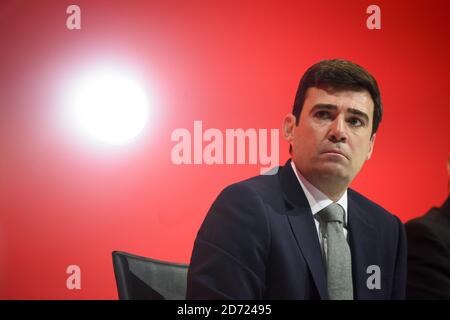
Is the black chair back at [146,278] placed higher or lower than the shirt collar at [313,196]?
lower

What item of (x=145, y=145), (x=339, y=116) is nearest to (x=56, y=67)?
(x=145, y=145)

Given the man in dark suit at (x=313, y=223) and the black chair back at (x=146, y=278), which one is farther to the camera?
the black chair back at (x=146, y=278)

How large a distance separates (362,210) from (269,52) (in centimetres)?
82

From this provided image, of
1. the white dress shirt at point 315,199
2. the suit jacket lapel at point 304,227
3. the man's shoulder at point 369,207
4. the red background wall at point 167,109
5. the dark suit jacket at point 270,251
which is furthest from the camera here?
the red background wall at point 167,109

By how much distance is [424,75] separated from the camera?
254 cm

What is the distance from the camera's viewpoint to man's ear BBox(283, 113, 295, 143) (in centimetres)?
223

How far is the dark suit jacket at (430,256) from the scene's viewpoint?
191 cm

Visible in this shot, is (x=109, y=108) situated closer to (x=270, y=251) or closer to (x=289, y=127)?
(x=289, y=127)

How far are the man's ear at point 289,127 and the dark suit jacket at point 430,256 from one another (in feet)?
1.87

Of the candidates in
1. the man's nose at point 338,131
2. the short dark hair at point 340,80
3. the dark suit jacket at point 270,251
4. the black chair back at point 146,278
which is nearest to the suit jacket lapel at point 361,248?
the dark suit jacket at point 270,251

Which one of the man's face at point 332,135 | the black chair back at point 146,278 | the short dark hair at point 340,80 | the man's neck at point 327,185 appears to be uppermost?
the short dark hair at point 340,80

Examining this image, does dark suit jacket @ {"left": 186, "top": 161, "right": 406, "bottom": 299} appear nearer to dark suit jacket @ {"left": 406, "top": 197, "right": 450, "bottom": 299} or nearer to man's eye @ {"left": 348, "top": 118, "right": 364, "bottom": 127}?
dark suit jacket @ {"left": 406, "top": 197, "right": 450, "bottom": 299}

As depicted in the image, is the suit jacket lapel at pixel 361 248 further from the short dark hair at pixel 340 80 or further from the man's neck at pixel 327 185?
the short dark hair at pixel 340 80

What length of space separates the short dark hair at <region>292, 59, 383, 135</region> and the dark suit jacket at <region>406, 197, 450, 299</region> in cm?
42
